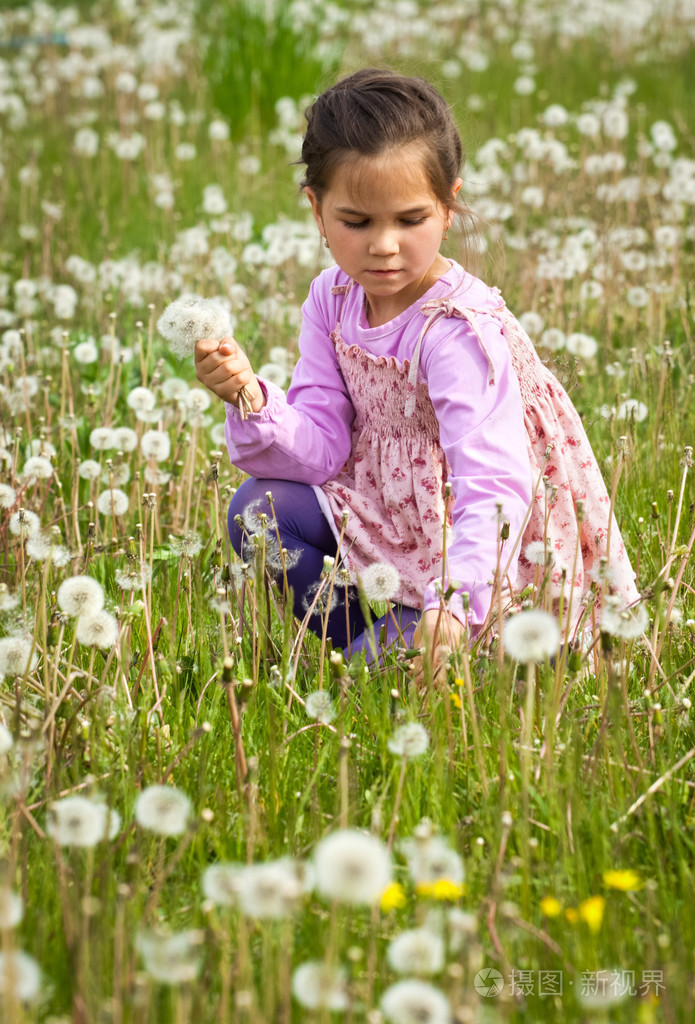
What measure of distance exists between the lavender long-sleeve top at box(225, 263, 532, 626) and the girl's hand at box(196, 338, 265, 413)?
197 millimetres

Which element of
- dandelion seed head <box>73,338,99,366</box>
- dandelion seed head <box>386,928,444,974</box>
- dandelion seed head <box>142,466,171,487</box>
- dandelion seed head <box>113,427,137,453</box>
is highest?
dandelion seed head <box>73,338,99,366</box>

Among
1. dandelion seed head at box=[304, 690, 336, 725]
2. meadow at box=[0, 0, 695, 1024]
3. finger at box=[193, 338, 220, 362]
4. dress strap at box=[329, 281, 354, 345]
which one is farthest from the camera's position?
dress strap at box=[329, 281, 354, 345]

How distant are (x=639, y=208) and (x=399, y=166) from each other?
4.01 meters

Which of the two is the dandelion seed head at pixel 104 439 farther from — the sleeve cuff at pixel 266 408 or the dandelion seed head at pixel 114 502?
the sleeve cuff at pixel 266 408

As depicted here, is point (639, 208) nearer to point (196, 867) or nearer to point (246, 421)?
point (246, 421)

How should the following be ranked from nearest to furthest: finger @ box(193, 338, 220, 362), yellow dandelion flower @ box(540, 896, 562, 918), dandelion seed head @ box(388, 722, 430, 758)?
yellow dandelion flower @ box(540, 896, 562, 918) < dandelion seed head @ box(388, 722, 430, 758) < finger @ box(193, 338, 220, 362)

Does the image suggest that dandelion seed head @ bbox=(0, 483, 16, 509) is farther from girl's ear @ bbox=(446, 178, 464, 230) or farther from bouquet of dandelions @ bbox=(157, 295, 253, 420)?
girl's ear @ bbox=(446, 178, 464, 230)

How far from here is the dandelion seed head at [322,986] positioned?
1.12 metres

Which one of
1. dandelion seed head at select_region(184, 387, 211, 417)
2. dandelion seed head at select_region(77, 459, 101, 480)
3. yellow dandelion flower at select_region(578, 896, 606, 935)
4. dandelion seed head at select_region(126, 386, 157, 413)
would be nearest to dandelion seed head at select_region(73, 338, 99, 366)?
dandelion seed head at select_region(126, 386, 157, 413)

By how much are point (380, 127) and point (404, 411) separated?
26.7 inches

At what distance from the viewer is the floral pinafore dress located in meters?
2.79

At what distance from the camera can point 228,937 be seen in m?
1.53

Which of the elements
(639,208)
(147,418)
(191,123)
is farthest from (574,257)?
(191,123)

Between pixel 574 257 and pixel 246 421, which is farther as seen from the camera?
pixel 574 257
